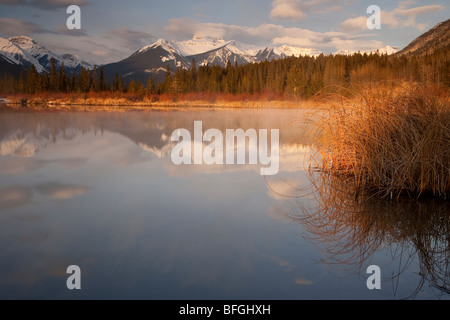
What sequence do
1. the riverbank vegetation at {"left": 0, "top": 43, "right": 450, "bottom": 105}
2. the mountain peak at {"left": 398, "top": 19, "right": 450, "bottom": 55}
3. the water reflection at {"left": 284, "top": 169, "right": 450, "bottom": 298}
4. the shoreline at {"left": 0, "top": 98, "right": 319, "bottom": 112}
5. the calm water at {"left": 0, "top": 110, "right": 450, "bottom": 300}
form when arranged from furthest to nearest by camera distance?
1. the mountain peak at {"left": 398, "top": 19, "right": 450, "bottom": 55}
2. the riverbank vegetation at {"left": 0, "top": 43, "right": 450, "bottom": 105}
3. the shoreline at {"left": 0, "top": 98, "right": 319, "bottom": 112}
4. the water reflection at {"left": 284, "top": 169, "right": 450, "bottom": 298}
5. the calm water at {"left": 0, "top": 110, "right": 450, "bottom": 300}

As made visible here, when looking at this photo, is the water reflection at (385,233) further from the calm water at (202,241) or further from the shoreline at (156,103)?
the shoreline at (156,103)

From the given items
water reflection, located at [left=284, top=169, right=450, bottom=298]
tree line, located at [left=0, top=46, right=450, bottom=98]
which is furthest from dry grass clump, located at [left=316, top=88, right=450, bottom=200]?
tree line, located at [left=0, top=46, right=450, bottom=98]

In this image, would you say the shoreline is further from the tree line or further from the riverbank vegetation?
the tree line

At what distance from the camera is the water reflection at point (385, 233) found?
6.84 feet

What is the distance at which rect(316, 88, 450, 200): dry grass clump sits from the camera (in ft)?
12.1

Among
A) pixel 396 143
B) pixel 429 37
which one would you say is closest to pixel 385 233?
pixel 396 143

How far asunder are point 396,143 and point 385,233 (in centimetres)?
158

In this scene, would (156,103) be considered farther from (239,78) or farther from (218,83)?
(239,78)

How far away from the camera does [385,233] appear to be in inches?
105

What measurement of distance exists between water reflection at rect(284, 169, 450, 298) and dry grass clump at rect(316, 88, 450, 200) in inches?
11.9

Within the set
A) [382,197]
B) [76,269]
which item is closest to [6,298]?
[76,269]

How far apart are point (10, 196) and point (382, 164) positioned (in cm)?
383

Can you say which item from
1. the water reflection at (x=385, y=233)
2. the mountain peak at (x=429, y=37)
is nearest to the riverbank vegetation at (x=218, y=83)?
the water reflection at (x=385, y=233)
